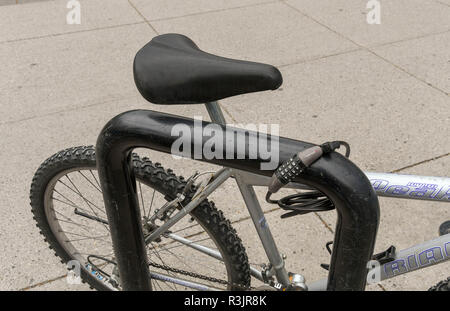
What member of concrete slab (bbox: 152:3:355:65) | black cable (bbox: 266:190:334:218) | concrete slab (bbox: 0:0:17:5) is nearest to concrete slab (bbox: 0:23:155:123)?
concrete slab (bbox: 152:3:355:65)

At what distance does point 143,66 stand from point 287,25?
3.95m

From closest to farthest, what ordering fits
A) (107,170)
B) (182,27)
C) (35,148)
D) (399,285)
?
1. (107,170)
2. (399,285)
3. (35,148)
4. (182,27)

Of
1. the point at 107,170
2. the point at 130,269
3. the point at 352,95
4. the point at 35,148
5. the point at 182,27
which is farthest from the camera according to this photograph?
the point at 182,27

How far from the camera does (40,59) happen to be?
429cm

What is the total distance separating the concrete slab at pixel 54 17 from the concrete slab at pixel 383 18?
204 centimetres

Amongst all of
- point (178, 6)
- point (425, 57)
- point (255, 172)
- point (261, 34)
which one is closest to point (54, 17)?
point (178, 6)

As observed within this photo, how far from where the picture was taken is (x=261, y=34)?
463 centimetres

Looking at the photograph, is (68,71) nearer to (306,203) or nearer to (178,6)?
(178,6)

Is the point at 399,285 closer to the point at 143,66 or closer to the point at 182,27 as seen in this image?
the point at 143,66

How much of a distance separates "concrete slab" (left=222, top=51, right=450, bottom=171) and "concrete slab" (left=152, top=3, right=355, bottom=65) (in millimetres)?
280

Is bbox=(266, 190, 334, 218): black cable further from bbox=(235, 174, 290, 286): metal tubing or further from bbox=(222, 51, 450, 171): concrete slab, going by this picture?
bbox=(222, 51, 450, 171): concrete slab

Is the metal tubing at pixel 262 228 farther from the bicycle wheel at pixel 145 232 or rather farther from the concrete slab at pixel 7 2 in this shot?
the concrete slab at pixel 7 2

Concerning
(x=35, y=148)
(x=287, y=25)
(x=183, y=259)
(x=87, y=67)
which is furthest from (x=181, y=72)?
(x=287, y=25)

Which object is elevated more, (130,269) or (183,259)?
(130,269)
